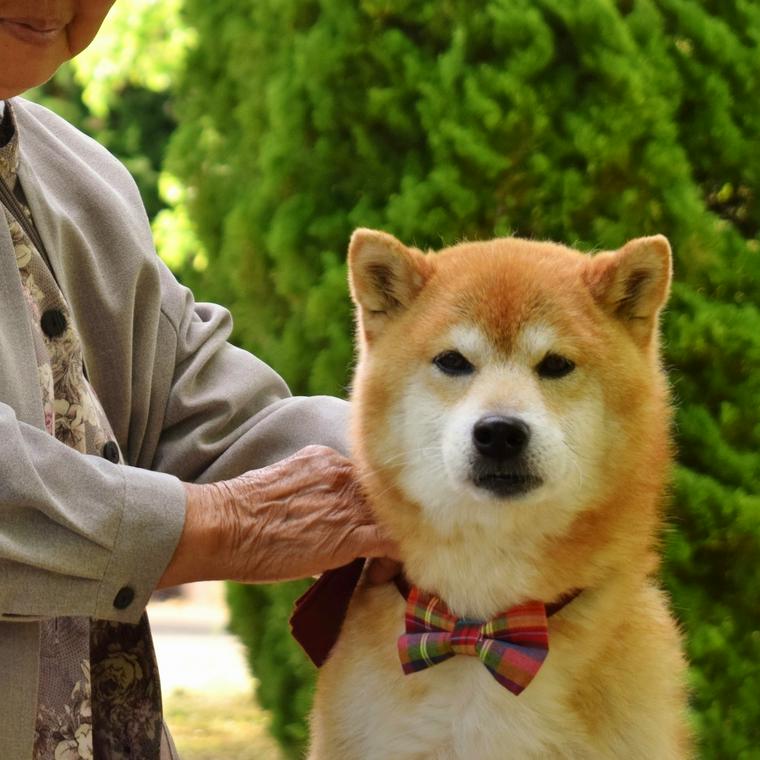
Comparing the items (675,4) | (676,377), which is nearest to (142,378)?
(676,377)

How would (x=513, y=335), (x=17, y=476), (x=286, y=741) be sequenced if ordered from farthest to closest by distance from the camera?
1. (x=286, y=741)
2. (x=513, y=335)
3. (x=17, y=476)

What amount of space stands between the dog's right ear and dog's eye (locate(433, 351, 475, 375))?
0.49 ft

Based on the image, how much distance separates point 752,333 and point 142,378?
1747 millimetres

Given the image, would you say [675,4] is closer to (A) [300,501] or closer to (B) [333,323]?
(B) [333,323]

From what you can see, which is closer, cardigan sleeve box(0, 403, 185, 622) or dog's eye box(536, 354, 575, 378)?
cardigan sleeve box(0, 403, 185, 622)

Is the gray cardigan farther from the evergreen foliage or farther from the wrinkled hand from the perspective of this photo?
the evergreen foliage

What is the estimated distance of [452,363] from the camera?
97.0 inches

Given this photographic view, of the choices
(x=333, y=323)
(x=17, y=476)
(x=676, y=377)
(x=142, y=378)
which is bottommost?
(x=333, y=323)

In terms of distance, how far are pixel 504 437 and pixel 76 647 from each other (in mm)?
859

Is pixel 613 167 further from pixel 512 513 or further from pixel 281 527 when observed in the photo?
pixel 281 527

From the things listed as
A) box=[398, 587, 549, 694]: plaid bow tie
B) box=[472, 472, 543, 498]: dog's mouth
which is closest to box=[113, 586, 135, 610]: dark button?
box=[398, 587, 549, 694]: plaid bow tie

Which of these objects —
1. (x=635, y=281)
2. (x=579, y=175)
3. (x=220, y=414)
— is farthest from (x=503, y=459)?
(x=579, y=175)

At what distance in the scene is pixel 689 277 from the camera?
3.62m

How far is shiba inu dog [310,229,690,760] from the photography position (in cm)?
224
